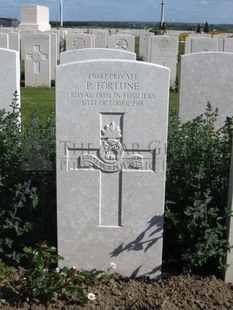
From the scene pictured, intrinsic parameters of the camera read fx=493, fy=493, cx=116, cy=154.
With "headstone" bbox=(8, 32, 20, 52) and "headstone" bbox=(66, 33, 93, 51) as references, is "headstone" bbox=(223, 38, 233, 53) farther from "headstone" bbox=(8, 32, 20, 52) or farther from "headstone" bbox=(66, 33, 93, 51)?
"headstone" bbox=(8, 32, 20, 52)

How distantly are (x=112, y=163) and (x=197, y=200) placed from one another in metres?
0.62

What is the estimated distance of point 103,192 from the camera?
3.32 meters

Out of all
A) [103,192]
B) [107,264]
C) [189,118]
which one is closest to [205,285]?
[107,264]

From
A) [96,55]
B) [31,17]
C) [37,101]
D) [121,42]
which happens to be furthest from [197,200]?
[31,17]

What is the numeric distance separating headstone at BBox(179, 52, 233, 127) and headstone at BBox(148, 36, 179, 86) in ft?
22.8

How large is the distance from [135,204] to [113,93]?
766 millimetres

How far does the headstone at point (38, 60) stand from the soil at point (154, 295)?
395 inches

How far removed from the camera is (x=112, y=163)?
3.25 metres

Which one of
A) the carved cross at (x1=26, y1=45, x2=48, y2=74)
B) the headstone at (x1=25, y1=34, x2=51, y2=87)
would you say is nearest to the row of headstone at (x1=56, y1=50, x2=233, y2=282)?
the headstone at (x1=25, y1=34, x2=51, y2=87)

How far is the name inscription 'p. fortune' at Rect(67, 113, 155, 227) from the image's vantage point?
319cm

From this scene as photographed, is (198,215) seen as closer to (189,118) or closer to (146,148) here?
(146,148)

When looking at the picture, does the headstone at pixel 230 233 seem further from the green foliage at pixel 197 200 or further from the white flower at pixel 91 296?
the white flower at pixel 91 296

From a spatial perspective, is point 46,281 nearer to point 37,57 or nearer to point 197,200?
point 197,200

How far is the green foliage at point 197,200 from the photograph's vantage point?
10.7 feet
